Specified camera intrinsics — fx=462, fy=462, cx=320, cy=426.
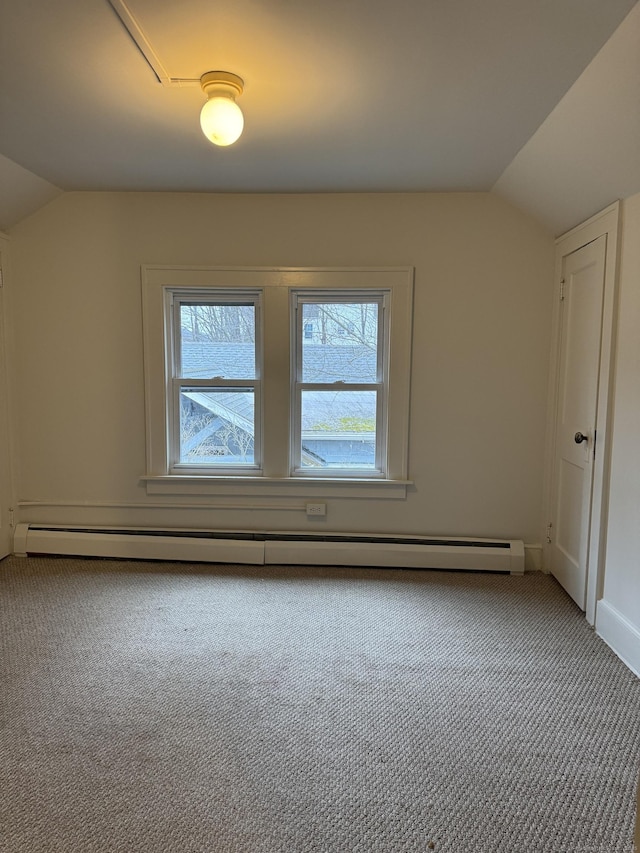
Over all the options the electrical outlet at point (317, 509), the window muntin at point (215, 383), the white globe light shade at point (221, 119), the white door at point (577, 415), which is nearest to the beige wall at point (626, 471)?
the white door at point (577, 415)

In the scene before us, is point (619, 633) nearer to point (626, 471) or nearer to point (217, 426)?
point (626, 471)

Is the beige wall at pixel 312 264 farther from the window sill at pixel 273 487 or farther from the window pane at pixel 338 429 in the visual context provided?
the window pane at pixel 338 429

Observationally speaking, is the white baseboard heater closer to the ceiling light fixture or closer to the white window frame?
the white window frame

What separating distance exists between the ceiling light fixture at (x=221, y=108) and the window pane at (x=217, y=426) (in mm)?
1632

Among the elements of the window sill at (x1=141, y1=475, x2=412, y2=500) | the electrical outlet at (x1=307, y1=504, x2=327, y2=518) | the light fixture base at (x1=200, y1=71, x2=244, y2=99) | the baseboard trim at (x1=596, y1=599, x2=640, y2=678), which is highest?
the light fixture base at (x1=200, y1=71, x2=244, y2=99)

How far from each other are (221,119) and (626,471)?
89.4 inches

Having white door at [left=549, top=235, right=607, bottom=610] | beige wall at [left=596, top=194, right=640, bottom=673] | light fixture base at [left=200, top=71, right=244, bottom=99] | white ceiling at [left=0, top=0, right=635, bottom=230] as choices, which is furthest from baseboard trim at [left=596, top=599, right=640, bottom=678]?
light fixture base at [left=200, top=71, right=244, bottom=99]

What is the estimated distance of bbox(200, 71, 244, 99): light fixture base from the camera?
172 cm

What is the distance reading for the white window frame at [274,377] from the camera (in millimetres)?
2922

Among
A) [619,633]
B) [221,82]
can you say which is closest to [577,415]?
[619,633]

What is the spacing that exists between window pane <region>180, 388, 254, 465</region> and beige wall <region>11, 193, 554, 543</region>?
0.30m

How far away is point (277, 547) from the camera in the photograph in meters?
3.05

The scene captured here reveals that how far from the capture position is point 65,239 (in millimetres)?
2988

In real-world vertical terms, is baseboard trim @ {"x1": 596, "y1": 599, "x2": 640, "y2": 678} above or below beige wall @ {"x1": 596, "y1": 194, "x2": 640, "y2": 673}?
below
